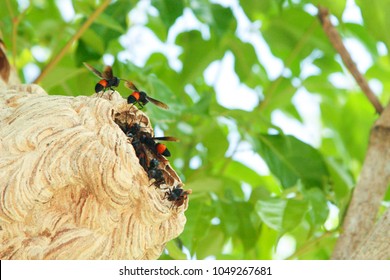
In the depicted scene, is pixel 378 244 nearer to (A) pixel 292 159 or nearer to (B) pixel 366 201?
(B) pixel 366 201

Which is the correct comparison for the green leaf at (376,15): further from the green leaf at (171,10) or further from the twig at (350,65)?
the green leaf at (171,10)

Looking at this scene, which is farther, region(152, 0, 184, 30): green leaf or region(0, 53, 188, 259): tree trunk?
region(152, 0, 184, 30): green leaf

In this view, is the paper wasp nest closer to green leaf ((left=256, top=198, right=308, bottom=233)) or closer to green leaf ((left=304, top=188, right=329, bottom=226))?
green leaf ((left=256, top=198, right=308, bottom=233))

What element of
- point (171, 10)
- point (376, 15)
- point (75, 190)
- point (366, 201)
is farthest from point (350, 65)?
point (75, 190)

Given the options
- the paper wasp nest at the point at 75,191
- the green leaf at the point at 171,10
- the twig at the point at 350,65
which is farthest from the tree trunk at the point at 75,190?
the twig at the point at 350,65

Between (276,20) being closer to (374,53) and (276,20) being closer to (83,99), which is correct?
(374,53)

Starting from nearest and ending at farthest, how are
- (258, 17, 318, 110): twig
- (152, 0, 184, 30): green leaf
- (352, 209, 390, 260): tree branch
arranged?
(352, 209, 390, 260): tree branch → (152, 0, 184, 30): green leaf → (258, 17, 318, 110): twig

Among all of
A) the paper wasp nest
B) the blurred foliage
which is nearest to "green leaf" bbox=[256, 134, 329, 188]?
the blurred foliage

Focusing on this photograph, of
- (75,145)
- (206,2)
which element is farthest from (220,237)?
(75,145)
